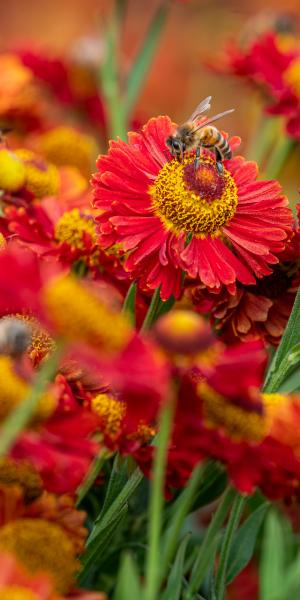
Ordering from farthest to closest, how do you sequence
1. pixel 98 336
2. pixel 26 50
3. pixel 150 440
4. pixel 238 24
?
pixel 238 24
pixel 26 50
pixel 150 440
pixel 98 336

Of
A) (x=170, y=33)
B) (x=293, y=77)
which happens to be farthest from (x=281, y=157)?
(x=170, y=33)

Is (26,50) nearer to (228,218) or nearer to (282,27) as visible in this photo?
(282,27)

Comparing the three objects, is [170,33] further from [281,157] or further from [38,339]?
[38,339]

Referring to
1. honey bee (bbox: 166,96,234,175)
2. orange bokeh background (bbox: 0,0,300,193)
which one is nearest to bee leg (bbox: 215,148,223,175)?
honey bee (bbox: 166,96,234,175)

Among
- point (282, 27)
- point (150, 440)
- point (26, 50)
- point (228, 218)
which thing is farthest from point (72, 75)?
point (150, 440)

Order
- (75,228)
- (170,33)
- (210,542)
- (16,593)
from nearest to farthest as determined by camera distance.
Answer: (16,593), (210,542), (75,228), (170,33)

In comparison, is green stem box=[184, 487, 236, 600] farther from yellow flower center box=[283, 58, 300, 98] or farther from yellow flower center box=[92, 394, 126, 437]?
yellow flower center box=[283, 58, 300, 98]

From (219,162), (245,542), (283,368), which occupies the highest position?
(219,162)
